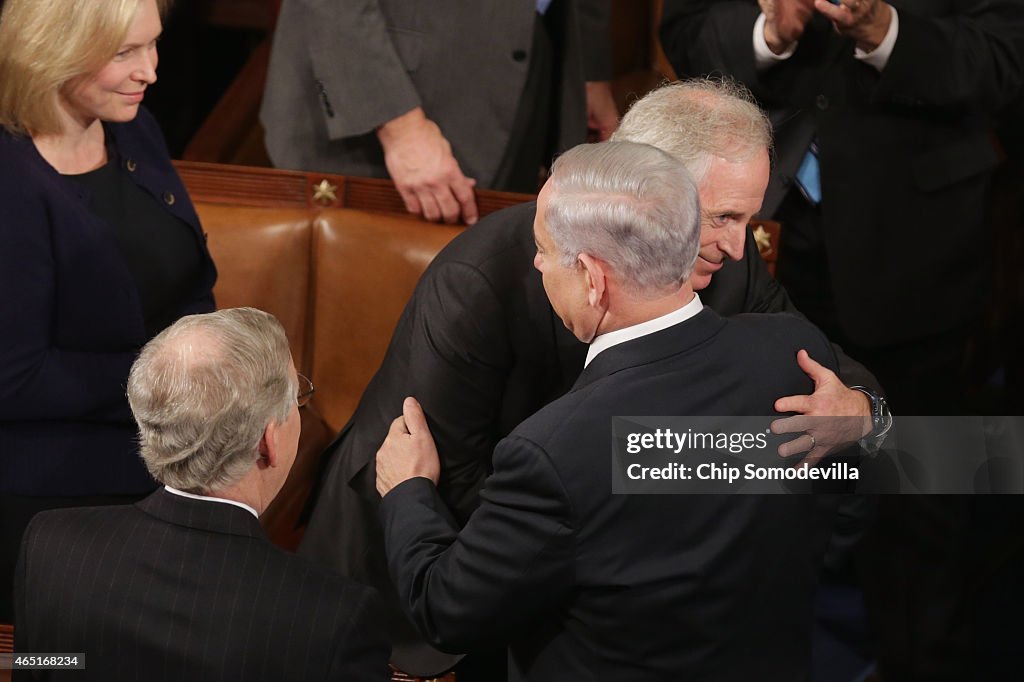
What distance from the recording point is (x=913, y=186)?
2.87m

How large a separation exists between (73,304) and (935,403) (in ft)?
6.37

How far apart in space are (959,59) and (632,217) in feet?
4.79

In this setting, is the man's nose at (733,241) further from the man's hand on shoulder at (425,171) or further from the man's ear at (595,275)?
the man's hand on shoulder at (425,171)

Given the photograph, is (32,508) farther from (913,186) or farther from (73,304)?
(913,186)

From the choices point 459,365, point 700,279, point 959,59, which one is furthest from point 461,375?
point 959,59

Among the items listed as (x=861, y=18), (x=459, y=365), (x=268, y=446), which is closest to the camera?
(x=268, y=446)

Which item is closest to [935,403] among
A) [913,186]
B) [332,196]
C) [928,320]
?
[928,320]

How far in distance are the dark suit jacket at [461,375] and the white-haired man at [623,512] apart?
43cm

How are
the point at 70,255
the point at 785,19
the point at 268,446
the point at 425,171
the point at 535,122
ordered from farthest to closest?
the point at 535,122 < the point at 425,171 < the point at 785,19 < the point at 70,255 < the point at 268,446

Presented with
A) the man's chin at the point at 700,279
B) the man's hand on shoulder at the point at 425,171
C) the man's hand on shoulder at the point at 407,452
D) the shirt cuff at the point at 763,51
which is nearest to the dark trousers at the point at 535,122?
the man's hand on shoulder at the point at 425,171

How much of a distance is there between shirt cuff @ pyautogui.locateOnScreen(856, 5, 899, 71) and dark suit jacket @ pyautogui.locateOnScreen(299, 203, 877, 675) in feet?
2.55

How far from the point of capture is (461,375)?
2.12 m

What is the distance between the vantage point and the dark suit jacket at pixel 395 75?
291 cm

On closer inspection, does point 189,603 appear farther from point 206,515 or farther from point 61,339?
point 61,339
